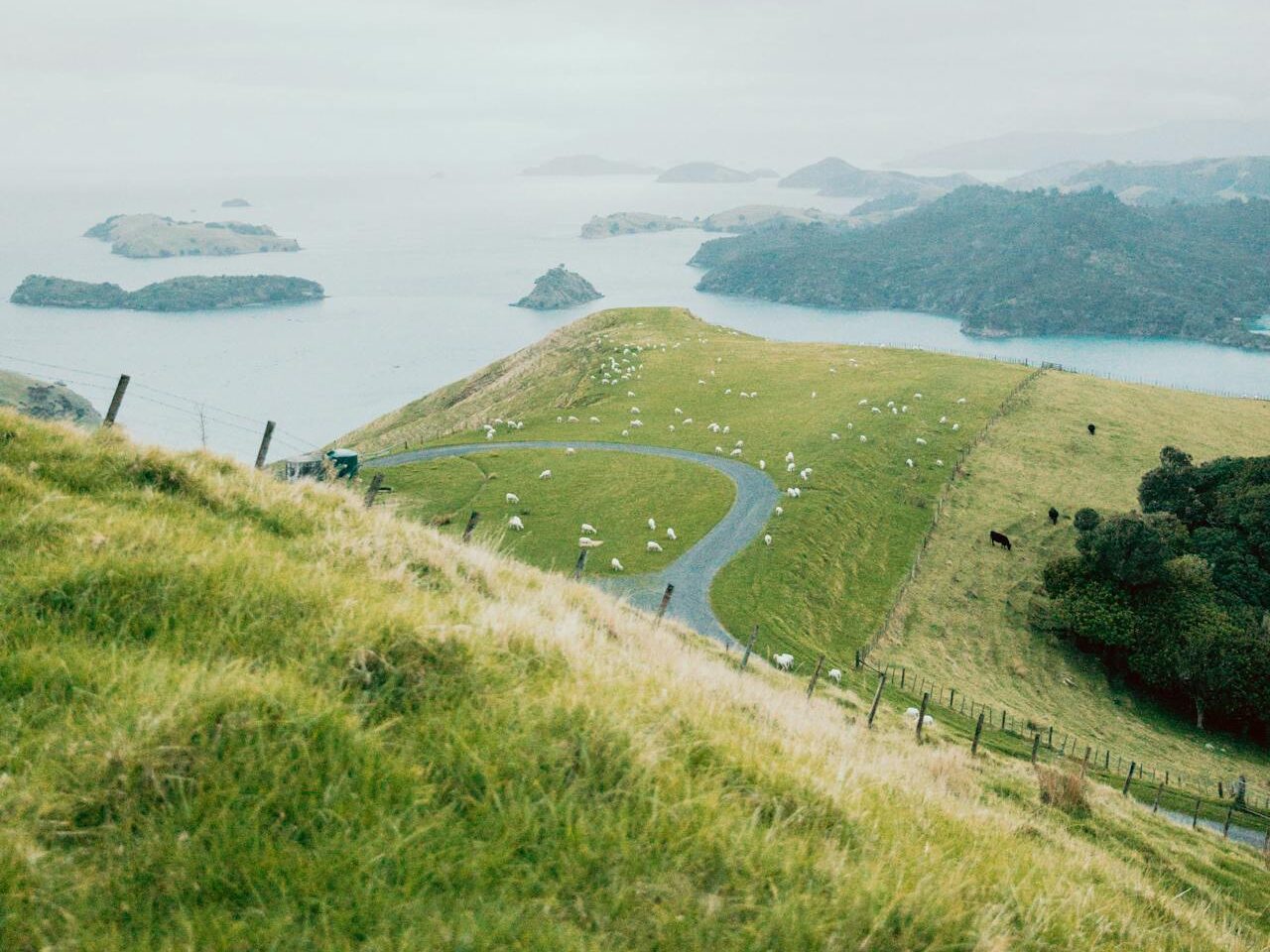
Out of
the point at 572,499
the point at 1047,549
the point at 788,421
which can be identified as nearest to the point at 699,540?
the point at 572,499

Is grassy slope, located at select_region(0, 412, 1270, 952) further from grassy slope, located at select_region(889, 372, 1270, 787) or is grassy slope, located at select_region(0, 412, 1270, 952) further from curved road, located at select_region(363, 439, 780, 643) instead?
grassy slope, located at select_region(889, 372, 1270, 787)

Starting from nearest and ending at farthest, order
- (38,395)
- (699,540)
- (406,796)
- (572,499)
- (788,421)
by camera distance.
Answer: (406,796) → (699,540) → (572,499) → (788,421) → (38,395)

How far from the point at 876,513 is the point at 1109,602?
17.2 m

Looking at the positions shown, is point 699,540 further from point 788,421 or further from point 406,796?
point 406,796

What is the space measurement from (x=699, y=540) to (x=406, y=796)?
45.1 m

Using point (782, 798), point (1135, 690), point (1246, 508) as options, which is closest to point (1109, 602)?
point (1135, 690)

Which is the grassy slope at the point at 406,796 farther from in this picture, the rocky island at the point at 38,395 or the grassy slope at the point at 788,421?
the rocky island at the point at 38,395

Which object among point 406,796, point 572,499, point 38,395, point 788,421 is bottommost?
point 38,395

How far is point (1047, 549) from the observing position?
5947 centimetres

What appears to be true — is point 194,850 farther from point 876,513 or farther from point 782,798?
point 876,513

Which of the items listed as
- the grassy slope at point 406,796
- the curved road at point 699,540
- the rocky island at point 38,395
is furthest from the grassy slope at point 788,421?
the rocky island at point 38,395

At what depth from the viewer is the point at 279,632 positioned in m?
5.47

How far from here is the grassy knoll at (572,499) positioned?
150ft

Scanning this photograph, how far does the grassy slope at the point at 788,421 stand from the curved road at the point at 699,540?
4.32 feet
